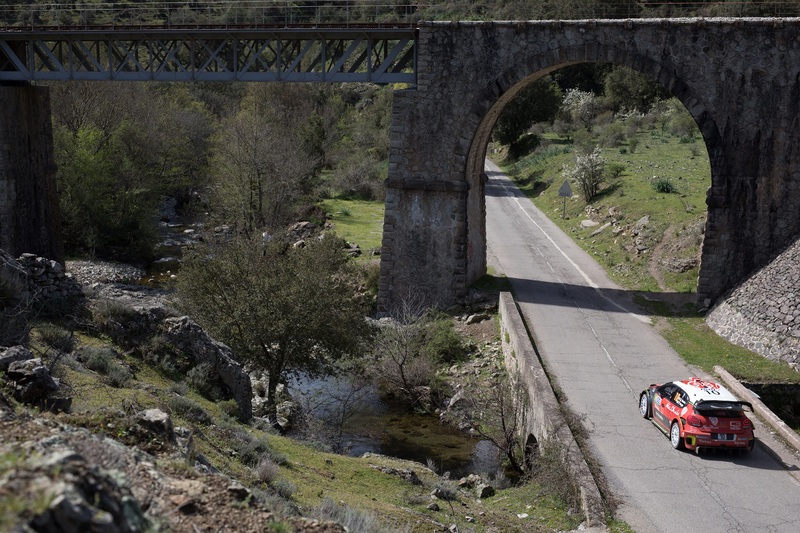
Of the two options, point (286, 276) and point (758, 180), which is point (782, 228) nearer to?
point (758, 180)

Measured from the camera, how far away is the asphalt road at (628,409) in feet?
43.1

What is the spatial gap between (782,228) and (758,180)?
1508 mm

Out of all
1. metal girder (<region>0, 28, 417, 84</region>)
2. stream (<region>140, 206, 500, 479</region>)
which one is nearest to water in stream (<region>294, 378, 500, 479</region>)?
stream (<region>140, 206, 500, 479</region>)

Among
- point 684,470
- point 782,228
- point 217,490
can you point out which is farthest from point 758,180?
point 217,490

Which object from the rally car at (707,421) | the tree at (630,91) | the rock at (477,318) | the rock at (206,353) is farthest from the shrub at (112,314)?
the tree at (630,91)

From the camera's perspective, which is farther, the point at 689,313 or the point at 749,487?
the point at 689,313

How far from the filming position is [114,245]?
36781 mm

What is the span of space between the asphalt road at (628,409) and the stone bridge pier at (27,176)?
54.4 ft

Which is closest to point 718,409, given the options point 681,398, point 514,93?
point 681,398

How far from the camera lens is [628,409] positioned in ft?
57.9

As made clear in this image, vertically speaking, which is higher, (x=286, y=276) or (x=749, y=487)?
(x=286, y=276)

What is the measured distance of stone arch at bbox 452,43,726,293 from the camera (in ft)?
79.9

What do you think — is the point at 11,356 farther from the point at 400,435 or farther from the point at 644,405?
the point at 644,405

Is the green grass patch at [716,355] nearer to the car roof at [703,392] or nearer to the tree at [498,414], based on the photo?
the car roof at [703,392]
